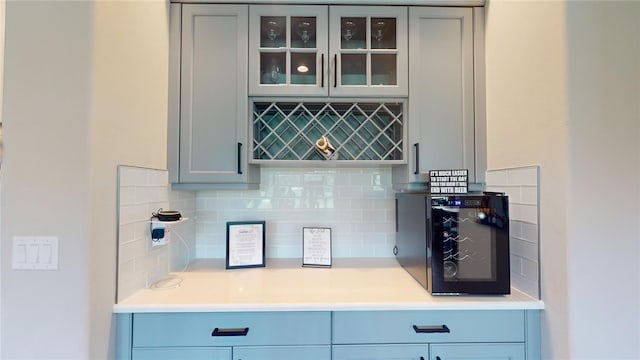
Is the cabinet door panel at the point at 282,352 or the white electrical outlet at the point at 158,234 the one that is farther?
the white electrical outlet at the point at 158,234

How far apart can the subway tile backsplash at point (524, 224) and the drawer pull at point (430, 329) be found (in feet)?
1.26

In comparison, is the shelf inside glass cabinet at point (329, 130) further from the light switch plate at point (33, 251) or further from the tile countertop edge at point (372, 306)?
the light switch plate at point (33, 251)

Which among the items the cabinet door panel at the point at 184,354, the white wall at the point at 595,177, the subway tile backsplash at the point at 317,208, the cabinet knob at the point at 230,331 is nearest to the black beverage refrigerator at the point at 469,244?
the white wall at the point at 595,177

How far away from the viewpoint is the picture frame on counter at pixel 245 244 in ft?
5.51

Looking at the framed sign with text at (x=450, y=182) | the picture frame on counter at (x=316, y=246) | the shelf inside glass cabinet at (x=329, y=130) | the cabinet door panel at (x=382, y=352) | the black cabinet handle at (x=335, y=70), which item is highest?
the black cabinet handle at (x=335, y=70)

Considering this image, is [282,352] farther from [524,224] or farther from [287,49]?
[287,49]

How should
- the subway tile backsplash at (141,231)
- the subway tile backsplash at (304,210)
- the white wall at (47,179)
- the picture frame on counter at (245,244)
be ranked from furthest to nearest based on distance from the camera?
the subway tile backsplash at (304,210) → the picture frame on counter at (245,244) → the subway tile backsplash at (141,231) → the white wall at (47,179)

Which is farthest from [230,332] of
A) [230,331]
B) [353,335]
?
[353,335]

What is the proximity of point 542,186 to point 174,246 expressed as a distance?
173 centimetres

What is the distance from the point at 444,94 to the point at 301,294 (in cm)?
122

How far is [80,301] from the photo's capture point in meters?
0.97

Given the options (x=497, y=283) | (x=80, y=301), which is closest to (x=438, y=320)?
(x=497, y=283)

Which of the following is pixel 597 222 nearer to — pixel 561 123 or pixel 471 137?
pixel 561 123

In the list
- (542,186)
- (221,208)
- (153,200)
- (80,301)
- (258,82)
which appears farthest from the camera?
(221,208)
